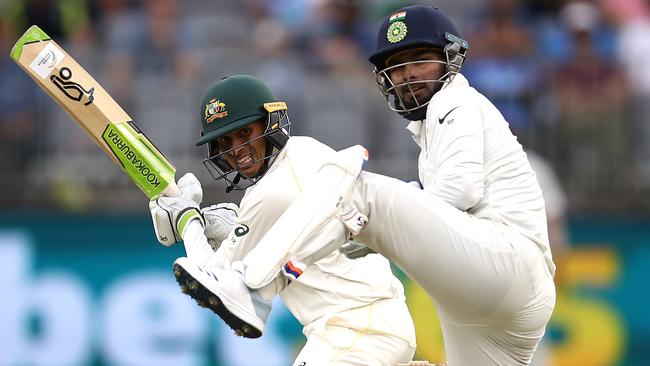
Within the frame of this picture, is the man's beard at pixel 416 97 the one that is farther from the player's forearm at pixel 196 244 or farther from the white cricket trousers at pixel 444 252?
the player's forearm at pixel 196 244

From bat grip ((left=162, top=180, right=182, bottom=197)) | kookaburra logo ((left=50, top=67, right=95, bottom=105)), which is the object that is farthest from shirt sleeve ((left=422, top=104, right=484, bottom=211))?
kookaburra logo ((left=50, top=67, right=95, bottom=105))

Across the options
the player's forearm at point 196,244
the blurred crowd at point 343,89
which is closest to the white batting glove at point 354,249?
the player's forearm at point 196,244

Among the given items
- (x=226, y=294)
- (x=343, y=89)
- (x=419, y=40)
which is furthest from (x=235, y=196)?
(x=226, y=294)

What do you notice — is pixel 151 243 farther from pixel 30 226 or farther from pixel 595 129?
pixel 595 129

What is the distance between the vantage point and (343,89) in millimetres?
9680

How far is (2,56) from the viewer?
34.1 feet

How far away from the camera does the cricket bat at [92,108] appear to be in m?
5.87

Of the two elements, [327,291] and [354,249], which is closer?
[354,249]

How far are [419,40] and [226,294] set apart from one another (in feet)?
4.99

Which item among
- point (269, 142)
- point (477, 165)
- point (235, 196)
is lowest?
point (235, 196)

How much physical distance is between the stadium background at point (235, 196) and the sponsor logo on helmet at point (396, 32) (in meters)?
3.94

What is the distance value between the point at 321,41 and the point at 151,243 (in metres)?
2.16

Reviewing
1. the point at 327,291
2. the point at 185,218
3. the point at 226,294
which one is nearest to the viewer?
the point at 226,294

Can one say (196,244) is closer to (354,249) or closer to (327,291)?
(327,291)
